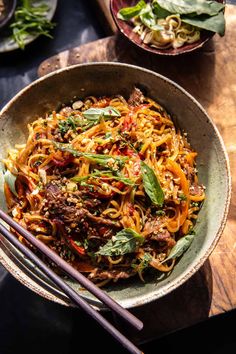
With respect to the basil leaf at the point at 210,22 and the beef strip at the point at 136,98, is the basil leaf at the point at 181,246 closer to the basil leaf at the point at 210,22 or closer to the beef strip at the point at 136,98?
the beef strip at the point at 136,98

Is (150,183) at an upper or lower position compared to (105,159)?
lower

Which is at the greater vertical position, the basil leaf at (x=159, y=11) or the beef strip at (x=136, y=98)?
the basil leaf at (x=159, y=11)

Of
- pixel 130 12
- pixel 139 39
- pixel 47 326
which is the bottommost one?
pixel 47 326

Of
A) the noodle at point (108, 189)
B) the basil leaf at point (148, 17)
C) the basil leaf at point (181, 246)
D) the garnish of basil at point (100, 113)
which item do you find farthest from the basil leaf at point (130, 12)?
the basil leaf at point (181, 246)

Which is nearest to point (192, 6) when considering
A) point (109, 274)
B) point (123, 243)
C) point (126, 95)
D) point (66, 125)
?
point (126, 95)

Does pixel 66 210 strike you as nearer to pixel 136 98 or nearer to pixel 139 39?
pixel 136 98
